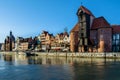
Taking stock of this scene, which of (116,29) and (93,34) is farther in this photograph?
(93,34)

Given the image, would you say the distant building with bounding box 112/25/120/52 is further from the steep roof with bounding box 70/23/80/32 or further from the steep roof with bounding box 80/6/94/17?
the steep roof with bounding box 70/23/80/32

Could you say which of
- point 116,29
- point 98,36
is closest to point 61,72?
point 98,36

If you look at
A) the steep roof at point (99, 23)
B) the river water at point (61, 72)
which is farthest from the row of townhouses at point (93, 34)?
the river water at point (61, 72)

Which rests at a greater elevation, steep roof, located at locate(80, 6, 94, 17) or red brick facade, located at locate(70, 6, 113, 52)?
steep roof, located at locate(80, 6, 94, 17)

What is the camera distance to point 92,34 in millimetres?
110312

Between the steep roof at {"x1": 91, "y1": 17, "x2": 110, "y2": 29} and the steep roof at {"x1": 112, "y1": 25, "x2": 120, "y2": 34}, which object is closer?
the steep roof at {"x1": 112, "y1": 25, "x2": 120, "y2": 34}

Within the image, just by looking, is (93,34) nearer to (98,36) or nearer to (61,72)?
(98,36)

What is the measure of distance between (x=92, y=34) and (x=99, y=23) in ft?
18.4

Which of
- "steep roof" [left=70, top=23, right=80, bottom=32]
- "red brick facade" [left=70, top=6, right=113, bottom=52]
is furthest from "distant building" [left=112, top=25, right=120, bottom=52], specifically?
"steep roof" [left=70, top=23, right=80, bottom=32]

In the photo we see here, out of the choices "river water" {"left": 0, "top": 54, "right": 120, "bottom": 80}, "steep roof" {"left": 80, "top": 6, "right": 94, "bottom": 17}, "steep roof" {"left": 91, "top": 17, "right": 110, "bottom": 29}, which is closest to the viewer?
"river water" {"left": 0, "top": 54, "right": 120, "bottom": 80}

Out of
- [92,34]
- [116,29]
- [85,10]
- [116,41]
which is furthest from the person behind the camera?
[85,10]

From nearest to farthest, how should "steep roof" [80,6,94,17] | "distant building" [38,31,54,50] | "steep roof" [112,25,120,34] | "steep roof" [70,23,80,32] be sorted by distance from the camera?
"steep roof" [112,25,120,34]
"steep roof" [80,6,94,17]
"steep roof" [70,23,80,32]
"distant building" [38,31,54,50]

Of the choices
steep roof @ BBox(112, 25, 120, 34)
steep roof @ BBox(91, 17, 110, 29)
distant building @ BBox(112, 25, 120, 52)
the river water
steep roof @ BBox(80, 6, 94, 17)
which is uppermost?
steep roof @ BBox(80, 6, 94, 17)

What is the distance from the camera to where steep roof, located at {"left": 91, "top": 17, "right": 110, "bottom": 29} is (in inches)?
4165
